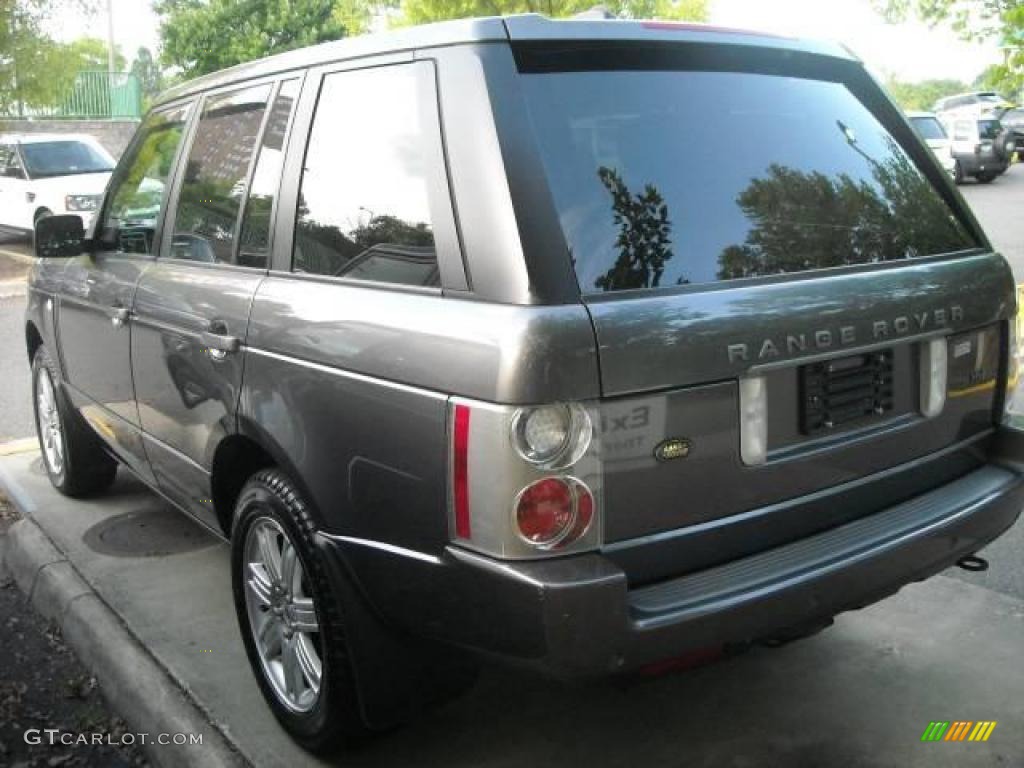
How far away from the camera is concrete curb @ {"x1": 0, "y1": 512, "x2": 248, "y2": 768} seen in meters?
3.00

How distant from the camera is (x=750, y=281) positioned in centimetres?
247

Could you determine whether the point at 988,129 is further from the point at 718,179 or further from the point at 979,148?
the point at 718,179

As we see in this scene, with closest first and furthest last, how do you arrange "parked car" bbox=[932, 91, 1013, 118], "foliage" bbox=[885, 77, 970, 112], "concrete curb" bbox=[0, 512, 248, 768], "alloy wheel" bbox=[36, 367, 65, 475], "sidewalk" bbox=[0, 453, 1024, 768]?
"sidewalk" bbox=[0, 453, 1024, 768]
"concrete curb" bbox=[0, 512, 248, 768]
"alloy wheel" bbox=[36, 367, 65, 475]
"parked car" bbox=[932, 91, 1013, 118]
"foliage" bbox=[885, 77, 970, 112]

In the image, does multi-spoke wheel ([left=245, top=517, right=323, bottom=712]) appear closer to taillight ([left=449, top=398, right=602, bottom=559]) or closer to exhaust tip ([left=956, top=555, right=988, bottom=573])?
taillight ([left=449, top=398, right=602, bottom=559])

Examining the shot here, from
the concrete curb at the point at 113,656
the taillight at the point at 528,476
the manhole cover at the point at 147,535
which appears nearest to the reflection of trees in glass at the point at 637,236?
the taillight at the point at 528,476

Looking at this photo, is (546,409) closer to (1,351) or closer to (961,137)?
(1,351)

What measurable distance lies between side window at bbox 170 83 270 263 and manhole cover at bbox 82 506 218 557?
1432 millimetres

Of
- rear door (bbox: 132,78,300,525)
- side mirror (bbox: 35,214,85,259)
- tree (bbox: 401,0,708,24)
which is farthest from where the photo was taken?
tree (bbox: 401,0,708,24)

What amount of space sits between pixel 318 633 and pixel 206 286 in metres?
1.21

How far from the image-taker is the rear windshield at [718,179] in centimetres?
236

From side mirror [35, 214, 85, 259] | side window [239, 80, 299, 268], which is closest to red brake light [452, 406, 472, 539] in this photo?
side window [239, 80, 299, 268]

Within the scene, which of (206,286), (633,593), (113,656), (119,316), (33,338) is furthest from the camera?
(33,338)

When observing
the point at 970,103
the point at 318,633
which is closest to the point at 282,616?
the point at 318,633

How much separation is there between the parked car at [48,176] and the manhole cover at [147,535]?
472 inches
